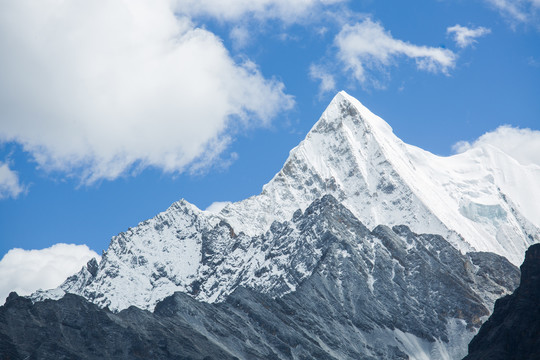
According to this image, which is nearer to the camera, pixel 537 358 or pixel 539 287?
pixel 537 358

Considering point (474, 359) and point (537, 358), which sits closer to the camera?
point (537, 358)

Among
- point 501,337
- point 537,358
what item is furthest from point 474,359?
point 537,358

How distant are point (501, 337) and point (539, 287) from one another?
39.3 ft

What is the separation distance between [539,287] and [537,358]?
23659mm

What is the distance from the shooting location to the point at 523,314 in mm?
195500

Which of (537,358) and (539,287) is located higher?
(539,287)

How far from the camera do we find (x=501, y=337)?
19612cm

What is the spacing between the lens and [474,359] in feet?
652

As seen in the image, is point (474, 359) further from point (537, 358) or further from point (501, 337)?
point (537, 358)

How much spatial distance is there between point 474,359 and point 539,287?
17912 mm

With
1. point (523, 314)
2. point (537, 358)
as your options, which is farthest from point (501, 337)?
point (537, 358)

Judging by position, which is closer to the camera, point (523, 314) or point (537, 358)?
point (537, 358)

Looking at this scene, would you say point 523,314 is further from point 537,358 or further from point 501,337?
point 537,358

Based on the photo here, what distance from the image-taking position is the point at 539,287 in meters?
199
